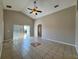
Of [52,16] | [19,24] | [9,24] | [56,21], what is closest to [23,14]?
[19,24]

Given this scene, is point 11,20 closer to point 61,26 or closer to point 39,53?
point 61,26

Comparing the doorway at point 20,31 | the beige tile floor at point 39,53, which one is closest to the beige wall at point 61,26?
the beige tile floor at point 39,53

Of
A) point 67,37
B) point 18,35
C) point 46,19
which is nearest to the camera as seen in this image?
point 67,37

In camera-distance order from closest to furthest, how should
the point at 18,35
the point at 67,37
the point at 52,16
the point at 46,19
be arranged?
the point at 67,37
the point at 52,16
the point at 46,19
the point at 18,35

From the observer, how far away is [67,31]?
6.49m

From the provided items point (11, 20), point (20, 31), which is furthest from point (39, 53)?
point (20, 31)

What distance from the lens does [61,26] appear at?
720 centimetres

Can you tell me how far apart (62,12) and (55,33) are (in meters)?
2.18

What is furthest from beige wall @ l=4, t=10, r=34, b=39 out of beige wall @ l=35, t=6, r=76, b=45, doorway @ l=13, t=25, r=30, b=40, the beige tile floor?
the beige tile floor

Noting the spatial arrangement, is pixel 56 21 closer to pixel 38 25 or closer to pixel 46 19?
pixel 46 19

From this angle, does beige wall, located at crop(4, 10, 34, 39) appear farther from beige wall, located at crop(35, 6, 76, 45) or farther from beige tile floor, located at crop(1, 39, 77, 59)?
beige tile floor, located at crop(1, 39, 77, 59)

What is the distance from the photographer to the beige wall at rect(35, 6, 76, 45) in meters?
6.11

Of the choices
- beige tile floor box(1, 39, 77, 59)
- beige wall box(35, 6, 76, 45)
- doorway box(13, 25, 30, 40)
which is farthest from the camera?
doorway box(13, 25, 30, 40)

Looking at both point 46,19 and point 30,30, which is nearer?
point 46,19
